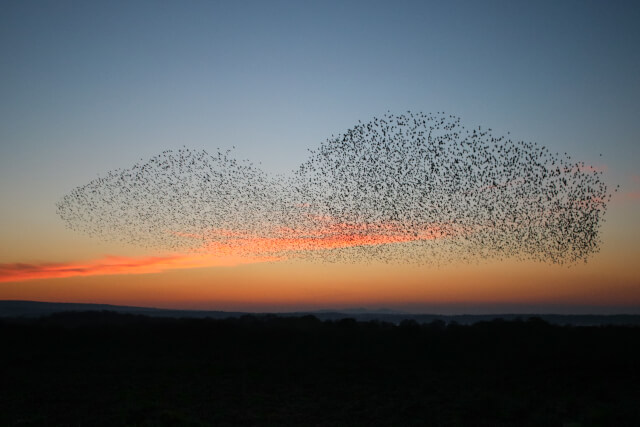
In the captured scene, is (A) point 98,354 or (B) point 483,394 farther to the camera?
(A) point 98,354

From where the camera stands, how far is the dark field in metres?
22.8

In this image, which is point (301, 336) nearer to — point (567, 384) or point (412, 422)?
point (567, 384)

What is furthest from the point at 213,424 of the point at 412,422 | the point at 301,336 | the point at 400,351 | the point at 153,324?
the point at 153,324

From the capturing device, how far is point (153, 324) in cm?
6369

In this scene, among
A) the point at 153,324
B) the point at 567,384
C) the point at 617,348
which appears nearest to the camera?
the point at 567,384

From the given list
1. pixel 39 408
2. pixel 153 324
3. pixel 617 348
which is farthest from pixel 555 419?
pixel 153 324

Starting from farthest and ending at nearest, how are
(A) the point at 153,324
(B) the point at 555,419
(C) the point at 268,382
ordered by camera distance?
(A) the point at 153,324
(C) the point at 268,382
(B) the point at 555,419

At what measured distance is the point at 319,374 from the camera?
35.4 m

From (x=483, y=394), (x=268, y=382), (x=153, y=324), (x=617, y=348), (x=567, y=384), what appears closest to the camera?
(x=483, y=394)

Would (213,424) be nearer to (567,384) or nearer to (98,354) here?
(567,384)

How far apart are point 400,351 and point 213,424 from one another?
27.6 meters

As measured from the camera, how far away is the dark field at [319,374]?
74.7ft

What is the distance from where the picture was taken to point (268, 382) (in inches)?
1288

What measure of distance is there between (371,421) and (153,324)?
155ft
